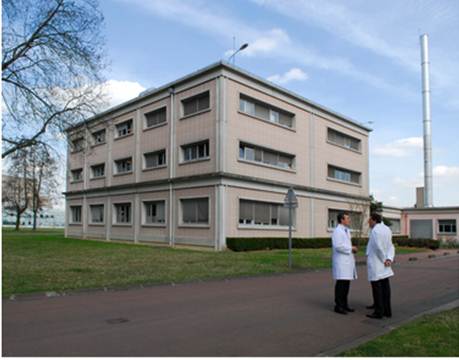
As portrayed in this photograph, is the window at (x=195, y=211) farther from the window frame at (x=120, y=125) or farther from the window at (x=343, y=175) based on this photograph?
the window at (x=343, y=175)

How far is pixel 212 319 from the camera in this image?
24.7 feet

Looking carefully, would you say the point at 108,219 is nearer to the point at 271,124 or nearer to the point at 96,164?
the point at 96,164

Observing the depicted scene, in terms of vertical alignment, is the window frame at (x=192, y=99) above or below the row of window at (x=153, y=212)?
above

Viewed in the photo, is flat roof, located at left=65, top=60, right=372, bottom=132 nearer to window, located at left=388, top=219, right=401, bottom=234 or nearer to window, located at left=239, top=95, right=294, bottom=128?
window, located at left=239, top=95, right=294, bottom=128

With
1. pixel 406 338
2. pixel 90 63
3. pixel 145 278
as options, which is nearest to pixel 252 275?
pixel 145 278

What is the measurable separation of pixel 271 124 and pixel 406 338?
24383mm

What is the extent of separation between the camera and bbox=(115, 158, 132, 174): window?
34706 mm

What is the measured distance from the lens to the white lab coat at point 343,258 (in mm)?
8195

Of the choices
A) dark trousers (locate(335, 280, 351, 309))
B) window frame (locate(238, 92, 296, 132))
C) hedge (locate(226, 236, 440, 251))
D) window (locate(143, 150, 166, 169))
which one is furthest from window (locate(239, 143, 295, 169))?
dark trousers (locate(335, 280, 351, 309))

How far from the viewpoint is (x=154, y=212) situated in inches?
1221

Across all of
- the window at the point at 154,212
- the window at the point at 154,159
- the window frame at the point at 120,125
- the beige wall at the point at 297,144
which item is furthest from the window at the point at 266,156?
the window frame at the point at 120,125

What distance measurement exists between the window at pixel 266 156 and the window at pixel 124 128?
421 inches

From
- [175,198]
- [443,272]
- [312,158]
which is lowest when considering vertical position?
[443,272]

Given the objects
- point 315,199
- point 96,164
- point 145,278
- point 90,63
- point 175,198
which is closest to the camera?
point 145,278
